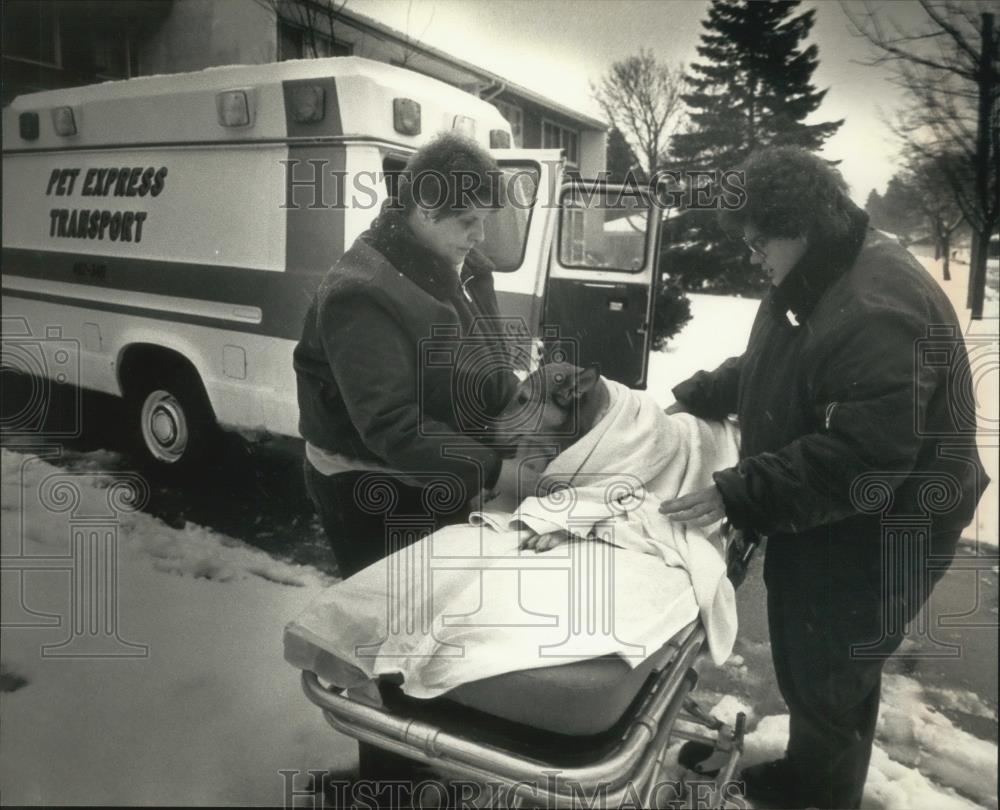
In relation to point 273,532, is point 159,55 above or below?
above

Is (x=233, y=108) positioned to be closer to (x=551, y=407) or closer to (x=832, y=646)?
(x=551, y=407)

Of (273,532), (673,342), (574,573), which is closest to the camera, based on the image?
(574,573)

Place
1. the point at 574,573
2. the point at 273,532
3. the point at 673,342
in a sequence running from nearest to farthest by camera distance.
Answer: the point at 574,573 → the point at 673,342 → the point at 273,532

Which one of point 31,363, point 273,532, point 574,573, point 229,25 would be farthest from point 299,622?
point 229,25

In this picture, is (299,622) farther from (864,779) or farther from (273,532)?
(864,779)

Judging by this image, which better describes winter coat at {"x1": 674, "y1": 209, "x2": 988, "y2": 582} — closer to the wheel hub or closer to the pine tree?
the pine tree

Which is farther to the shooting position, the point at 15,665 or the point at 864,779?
the point at 15,665
